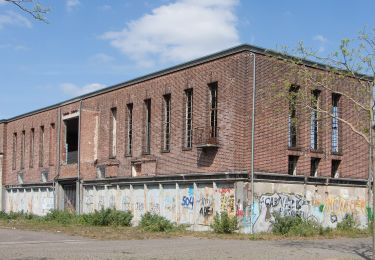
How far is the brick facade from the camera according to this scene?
25828 mm

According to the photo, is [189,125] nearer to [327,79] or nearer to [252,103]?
[252,103]

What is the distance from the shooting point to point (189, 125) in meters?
29.1

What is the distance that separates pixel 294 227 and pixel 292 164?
12.4ft

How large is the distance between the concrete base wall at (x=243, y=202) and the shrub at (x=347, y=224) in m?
0.20

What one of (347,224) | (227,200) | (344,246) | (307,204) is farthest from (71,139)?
(344,246)

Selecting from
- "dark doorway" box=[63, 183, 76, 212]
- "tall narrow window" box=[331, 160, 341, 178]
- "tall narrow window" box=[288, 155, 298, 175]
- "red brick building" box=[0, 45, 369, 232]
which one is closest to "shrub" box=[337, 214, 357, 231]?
"red brick building" box=[0, 45, 369, 232]

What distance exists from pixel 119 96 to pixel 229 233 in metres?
13.4

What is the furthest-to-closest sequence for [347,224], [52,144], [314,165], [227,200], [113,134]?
[52,144] → [113,134] → [314,165] → [347,224] → [227,200]

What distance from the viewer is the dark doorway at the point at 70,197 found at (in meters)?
39.2

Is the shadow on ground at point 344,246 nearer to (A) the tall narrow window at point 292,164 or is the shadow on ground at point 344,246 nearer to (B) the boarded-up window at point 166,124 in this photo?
(A) the tall narrow window at point 292,164

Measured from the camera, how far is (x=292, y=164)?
90.3 ft

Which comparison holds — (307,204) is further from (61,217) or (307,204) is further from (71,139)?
(71,139)

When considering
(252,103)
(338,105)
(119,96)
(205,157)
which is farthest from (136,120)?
(338,105)

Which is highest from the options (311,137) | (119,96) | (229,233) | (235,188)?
(119,96)
